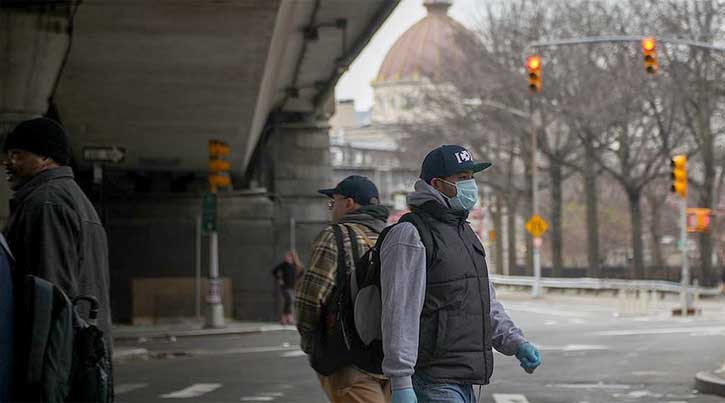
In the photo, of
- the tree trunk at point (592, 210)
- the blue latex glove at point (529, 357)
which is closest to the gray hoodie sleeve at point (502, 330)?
the blue latex glove at point (529, 357)

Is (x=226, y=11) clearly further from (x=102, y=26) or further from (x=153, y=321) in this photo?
(x=153, y=321)

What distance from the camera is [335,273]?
7.95 m

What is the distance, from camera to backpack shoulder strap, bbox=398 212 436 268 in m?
6.75

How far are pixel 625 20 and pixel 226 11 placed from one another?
113ft

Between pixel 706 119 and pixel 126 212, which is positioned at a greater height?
pixel 706 119

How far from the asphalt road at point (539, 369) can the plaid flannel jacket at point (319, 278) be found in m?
7.38

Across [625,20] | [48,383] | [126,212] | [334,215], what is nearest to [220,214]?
[126,212]

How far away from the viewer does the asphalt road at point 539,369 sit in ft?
53.0

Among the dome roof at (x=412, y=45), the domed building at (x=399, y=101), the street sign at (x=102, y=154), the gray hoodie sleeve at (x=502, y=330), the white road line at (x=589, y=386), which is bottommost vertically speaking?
the white road line at (x=589, y=386)

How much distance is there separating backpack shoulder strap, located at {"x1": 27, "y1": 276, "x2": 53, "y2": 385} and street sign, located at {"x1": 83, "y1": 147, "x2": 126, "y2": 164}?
1908 centimetres

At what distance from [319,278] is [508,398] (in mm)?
7868

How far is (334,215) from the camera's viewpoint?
27.4 feet

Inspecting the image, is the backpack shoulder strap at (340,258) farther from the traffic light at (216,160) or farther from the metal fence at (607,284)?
the metal fence at (607,284)

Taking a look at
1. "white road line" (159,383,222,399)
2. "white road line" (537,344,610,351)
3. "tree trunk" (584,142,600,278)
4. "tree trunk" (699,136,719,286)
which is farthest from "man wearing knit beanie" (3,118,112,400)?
"tree trunk" (584,142,600,278)
